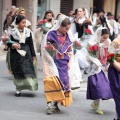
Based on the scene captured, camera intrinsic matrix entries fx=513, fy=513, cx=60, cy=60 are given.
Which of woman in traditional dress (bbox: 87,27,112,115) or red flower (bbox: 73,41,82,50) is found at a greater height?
red flower (bbox: 73,41,82,50)

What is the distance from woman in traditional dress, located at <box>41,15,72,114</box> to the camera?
8.19m

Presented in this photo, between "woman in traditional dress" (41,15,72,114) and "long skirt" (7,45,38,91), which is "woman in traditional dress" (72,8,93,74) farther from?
"woman in traditional dress" (41,15,72,114)

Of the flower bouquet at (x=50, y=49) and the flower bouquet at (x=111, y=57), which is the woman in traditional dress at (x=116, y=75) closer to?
the flower bouquet at (x=111, y=57)

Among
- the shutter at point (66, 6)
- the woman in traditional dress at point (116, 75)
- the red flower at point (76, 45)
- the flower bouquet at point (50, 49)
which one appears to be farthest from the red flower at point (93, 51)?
the shutter at point (66, 6)

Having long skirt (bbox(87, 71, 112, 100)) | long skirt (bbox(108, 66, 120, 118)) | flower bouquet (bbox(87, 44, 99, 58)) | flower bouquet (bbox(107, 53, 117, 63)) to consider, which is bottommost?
long skirt (bbox(87, 71, 112, 100))

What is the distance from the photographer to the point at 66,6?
87.0ft

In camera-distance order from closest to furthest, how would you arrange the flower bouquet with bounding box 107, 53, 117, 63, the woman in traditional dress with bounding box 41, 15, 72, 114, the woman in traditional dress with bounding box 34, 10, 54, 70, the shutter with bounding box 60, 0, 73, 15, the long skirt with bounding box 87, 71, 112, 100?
the flower bouquet with bounding box 107, 53, 117, 63 < the woman in traditional dress with bounding box 41, 15, 72, 114 < the long skirt with bounding box 87, 71, 112, 100 < the woman in traditional dress with bounding box 34, 10, 54, 70 < the shutter with bounding box 60, 0, 73, 15

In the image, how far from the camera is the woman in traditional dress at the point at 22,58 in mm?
9742

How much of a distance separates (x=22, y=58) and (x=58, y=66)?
1716 mm

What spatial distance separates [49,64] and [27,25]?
2.33 metres

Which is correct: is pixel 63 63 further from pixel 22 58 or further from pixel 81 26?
pixel 81 26

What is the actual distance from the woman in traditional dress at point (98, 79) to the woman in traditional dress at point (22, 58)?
62.3 inches

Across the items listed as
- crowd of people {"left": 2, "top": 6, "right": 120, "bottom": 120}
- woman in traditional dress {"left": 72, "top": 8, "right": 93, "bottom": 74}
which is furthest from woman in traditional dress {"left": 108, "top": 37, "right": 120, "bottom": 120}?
woman in traditional dress {"left": 72, "top": 8, "right": 93, "bottom": 74}

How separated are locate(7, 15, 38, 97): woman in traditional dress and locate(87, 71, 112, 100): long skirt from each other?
1.60 metres
